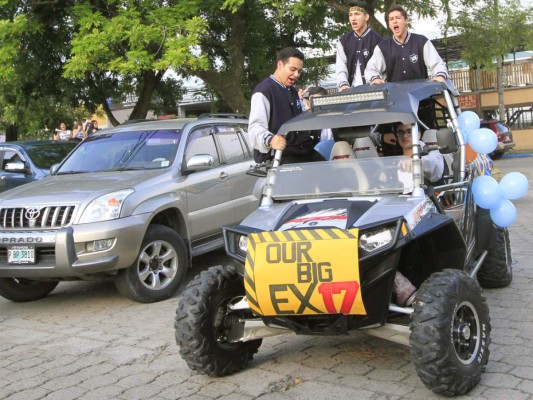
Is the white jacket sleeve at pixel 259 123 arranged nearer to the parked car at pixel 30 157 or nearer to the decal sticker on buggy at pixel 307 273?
the decal sticker on buggy at pixel 307 273

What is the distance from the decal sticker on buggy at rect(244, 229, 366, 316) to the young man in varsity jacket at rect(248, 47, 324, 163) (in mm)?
1513

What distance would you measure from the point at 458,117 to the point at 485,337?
2335 mm

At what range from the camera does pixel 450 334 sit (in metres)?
3.94

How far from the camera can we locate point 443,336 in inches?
152

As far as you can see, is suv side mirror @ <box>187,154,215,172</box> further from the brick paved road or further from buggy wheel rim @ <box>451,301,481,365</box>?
buggy wheel rim @ <box>451,301,481,365</box>

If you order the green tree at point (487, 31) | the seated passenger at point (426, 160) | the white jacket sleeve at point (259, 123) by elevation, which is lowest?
the seated passenger at point (426, 160)

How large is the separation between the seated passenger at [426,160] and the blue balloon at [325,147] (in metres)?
0.65

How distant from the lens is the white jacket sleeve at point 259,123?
561 cm

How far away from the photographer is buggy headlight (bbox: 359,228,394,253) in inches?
161

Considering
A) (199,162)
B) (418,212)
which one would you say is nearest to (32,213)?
(199,162)

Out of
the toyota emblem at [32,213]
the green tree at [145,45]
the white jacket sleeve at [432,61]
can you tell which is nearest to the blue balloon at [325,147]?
the white jacket sleeve at [432,61]

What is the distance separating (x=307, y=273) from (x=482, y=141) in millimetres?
2678

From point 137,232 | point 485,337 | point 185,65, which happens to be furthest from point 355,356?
point 185,65

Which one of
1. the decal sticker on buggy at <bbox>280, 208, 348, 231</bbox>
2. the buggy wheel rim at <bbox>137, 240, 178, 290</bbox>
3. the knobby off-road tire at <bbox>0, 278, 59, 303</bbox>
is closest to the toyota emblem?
the knobby off-road tire at <bbox>0, 278, 59, 303</bbox>
